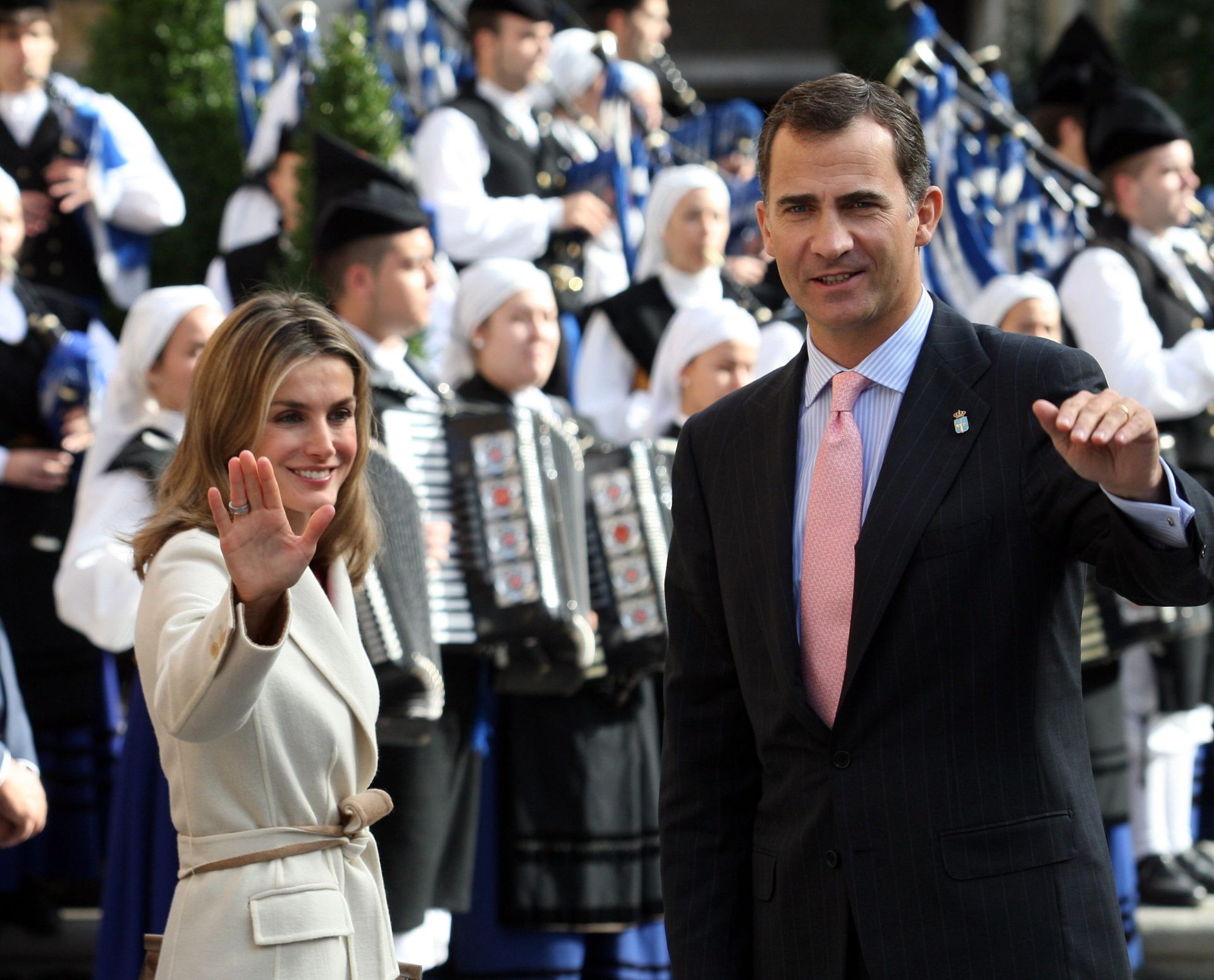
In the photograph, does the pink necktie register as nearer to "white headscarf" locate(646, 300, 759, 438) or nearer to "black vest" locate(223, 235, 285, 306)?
"white headscarf" locate(646, 300, 759, 438)

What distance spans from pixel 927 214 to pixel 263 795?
4.08 ft

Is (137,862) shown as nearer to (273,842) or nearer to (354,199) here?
(273,842)

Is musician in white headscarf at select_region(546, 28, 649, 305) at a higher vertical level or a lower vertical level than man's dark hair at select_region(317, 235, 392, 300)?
higher

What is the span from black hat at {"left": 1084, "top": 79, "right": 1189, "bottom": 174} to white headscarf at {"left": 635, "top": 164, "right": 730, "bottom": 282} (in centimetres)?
141

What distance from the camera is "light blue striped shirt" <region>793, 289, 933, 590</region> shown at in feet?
7.93

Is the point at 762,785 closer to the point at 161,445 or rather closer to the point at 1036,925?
the point at 1036,925

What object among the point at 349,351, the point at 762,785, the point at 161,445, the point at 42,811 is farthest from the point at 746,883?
the point at 161,445

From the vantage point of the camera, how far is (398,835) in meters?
4.16

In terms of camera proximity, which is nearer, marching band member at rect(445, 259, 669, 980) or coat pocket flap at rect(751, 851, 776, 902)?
coat pocket flap at rect(751, 851, 776, 902)

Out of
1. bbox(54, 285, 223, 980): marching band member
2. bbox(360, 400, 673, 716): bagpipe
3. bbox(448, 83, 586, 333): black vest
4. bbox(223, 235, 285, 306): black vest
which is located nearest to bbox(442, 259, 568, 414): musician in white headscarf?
bbox(360, 400, 673, 716): bagpipe

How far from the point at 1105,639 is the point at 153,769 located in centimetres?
290

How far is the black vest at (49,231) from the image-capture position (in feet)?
21.2

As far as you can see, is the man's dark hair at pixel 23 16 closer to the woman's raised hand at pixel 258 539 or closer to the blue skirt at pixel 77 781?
the blue skirt at pixel 77 781

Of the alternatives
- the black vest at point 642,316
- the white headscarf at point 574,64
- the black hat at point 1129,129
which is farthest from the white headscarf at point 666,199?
the white headscarf at point 574,64
